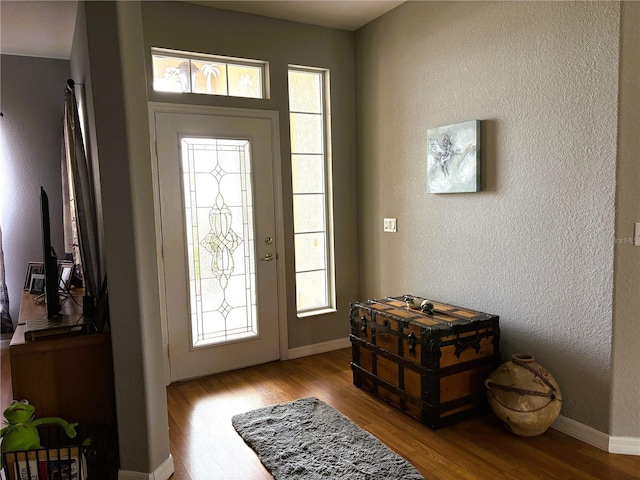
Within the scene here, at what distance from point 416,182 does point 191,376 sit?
2247mm

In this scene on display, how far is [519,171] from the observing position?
280cm

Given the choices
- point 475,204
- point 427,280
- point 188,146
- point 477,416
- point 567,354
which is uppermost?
point 188,146

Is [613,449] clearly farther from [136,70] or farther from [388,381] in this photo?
[136,70]

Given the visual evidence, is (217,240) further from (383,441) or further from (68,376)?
(383,441)

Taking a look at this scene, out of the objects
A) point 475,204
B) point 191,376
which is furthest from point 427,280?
point 191,376

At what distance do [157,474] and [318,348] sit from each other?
6.83 ft

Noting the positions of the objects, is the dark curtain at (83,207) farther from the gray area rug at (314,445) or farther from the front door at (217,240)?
the gray area rug at (314,445)

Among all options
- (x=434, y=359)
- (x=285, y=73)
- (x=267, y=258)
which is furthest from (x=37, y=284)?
(x=434, y=359)

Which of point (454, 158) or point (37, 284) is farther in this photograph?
point (37, 284)

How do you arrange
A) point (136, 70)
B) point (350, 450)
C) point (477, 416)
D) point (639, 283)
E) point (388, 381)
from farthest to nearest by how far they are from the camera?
point (388, 381)
point (477, 416)
point (350, 450)
point (639, 283)
point (136, 70)

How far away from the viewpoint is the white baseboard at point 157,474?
7.16 feet

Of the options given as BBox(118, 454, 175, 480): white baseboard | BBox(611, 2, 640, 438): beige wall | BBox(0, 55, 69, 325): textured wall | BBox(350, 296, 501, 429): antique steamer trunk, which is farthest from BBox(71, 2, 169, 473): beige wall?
BBox(0, 55, 69, 325): textured wall

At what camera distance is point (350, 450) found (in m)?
2.51

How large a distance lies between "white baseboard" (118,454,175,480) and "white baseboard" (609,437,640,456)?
2.24 m
